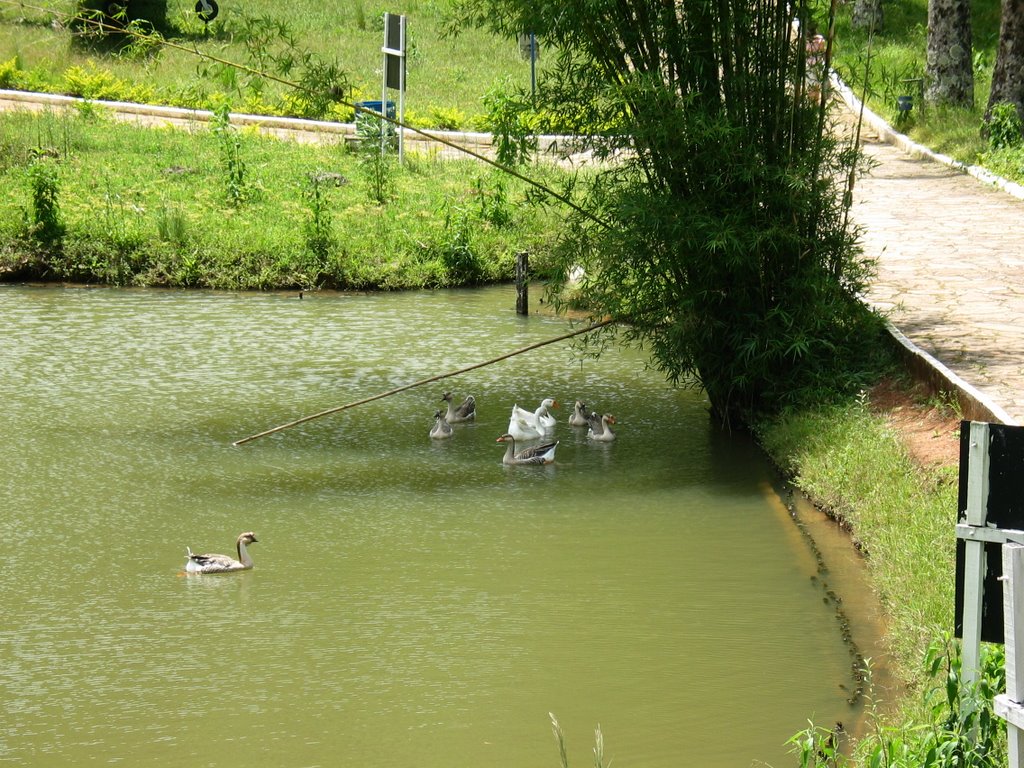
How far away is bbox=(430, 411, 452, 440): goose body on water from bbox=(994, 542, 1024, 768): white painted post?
731cm

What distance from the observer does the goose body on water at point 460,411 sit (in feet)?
36.7

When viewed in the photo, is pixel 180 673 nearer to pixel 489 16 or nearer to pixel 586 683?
pixel 586 683

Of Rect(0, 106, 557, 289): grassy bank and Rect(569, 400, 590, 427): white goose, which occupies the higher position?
Rect(0, 106, 557, 289): grassy bank

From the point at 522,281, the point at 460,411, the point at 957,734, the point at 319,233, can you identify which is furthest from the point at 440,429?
the point at 319,233

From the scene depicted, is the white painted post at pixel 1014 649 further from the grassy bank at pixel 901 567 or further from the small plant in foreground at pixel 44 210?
the small plant in foreground at pixel 44 210

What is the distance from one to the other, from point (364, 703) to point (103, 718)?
1.19 meters

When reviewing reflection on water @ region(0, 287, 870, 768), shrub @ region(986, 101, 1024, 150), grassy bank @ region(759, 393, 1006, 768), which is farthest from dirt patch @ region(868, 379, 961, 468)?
shrub @ region(986, 101, 1024, 150)

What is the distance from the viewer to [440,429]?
10875 mm

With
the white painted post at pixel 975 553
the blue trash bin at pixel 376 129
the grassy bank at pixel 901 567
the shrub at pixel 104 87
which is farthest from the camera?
the shrub at pixel 104 87

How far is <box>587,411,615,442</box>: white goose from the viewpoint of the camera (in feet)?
35.1

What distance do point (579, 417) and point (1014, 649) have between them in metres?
7.53

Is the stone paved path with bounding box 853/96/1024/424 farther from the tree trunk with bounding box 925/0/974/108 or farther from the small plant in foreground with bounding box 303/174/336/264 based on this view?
the small plant in foreground with bounding box 303/174/336/264

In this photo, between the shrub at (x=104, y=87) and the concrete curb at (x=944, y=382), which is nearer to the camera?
the concrete curb at (x=944, y=382)

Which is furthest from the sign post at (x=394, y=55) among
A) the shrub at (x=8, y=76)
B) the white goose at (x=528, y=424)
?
the white goose at (x=528, y=424)
